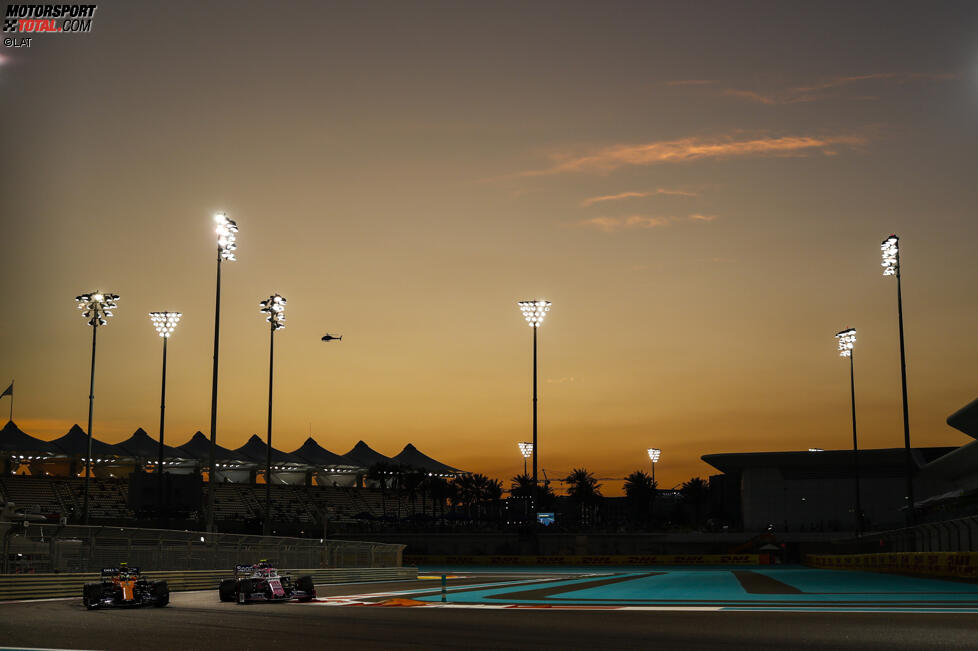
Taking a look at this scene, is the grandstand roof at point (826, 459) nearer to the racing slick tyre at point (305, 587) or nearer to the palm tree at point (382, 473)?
the palm tree at point (382, 473)

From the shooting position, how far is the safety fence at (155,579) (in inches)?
1030

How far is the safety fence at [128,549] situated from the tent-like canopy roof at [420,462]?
8847cm

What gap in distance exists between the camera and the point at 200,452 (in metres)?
109

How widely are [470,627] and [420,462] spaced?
114898 mm

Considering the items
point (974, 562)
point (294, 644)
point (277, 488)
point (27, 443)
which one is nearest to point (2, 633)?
point (294, 644)

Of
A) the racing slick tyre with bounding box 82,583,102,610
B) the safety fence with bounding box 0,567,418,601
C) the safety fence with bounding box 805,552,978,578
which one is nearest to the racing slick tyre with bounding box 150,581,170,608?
the racing slick tyre with bounding box 82,583,102,610

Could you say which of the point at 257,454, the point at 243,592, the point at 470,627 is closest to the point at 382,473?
the point at 257,454

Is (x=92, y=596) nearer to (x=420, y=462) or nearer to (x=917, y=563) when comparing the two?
(x=917, y=563)

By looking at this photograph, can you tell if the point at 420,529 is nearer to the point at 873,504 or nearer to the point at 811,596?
the point at 873,504

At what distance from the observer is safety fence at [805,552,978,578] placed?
1396 inches

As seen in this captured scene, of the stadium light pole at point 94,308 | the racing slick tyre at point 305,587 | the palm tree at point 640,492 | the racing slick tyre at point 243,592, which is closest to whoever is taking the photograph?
the racing slick tyre at point 243,592

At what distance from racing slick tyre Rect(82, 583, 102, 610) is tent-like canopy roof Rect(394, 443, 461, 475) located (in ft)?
352

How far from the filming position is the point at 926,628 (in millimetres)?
16578

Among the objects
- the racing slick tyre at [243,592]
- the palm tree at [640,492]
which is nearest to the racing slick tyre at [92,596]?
the racing slick tyre at [243,592]
